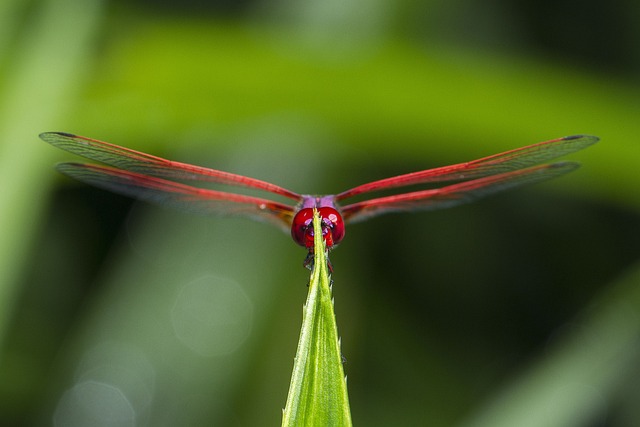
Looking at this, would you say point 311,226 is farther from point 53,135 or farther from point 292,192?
point 53,135

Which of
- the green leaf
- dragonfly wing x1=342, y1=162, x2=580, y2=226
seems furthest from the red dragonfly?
the green leaf

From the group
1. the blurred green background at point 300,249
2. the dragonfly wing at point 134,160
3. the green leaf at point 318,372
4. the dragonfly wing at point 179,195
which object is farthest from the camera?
the blurred green background at point 300,249

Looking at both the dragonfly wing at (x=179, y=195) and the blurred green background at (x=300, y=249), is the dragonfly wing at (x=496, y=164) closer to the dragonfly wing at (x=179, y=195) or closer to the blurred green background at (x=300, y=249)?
the dragonfly wing at (x=179, y=195)

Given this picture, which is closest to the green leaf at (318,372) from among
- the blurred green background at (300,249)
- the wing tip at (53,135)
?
the wing tip at (53,135)

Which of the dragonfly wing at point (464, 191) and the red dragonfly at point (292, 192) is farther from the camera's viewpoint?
the dragonfly wing at point (464, 191)

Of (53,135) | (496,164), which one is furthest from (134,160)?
(496,164)

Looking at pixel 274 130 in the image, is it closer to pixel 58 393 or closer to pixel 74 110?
pixel 74 110
